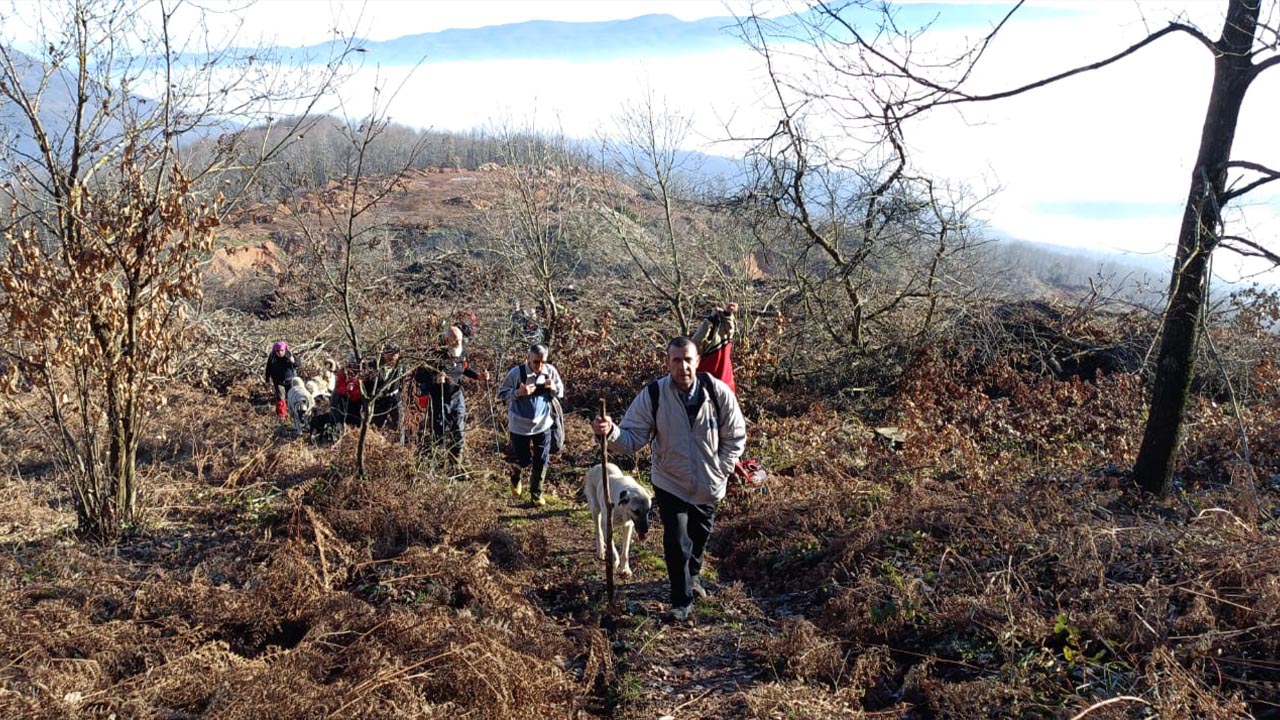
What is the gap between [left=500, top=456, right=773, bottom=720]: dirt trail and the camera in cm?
415

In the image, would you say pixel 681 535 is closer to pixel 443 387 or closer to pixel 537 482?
pixel 537 482

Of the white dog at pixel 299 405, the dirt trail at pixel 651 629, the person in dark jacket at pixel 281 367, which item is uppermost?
the person in dark jacket at pixel 281 367

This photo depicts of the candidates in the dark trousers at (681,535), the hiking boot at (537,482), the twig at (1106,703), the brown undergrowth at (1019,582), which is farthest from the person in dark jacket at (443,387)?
the twig at (1106,703)

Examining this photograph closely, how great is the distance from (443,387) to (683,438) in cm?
353

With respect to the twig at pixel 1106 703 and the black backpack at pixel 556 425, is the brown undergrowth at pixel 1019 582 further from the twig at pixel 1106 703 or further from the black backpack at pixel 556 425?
the black backpack at pixel 556 425

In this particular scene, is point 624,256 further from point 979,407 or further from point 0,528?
point 0,528

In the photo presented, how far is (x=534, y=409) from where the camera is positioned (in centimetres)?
715

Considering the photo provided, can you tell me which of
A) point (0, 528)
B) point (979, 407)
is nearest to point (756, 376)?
point (979, 407)

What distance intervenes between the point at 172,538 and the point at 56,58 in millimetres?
3524

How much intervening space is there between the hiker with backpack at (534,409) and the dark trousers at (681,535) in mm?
2415

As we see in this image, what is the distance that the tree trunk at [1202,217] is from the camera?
17.6 ft

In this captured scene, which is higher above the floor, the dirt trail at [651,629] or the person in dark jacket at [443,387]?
the person in dark jacket at [443,387]

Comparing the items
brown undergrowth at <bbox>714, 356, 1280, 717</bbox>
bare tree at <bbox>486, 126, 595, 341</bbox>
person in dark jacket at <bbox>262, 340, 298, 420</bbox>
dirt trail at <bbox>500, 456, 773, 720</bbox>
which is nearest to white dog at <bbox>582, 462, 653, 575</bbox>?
dirt trail at <bbox>500, 456, 773, 720</bbox>

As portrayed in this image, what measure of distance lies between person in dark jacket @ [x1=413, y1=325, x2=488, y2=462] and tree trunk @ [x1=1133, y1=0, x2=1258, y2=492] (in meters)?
5.94
